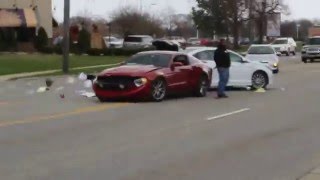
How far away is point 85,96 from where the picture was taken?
67.7ft

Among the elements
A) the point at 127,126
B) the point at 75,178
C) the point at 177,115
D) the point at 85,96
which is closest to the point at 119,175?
the point at 75,178

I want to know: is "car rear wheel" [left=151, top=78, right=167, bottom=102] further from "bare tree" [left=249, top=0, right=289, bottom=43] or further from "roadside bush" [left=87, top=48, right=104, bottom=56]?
"bare tree" [left=249, top=0, right=289, bottom=43]

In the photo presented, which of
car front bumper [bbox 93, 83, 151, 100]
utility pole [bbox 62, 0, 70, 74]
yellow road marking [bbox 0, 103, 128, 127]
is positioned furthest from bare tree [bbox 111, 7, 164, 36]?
yellow road marking [bbox 0, 103, 128, 127]

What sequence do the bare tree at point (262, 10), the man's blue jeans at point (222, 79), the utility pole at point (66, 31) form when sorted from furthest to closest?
the bare tree at point (262, 10) < the utility pole at point (66, 31) < the man's blue jeans at point (222, 79)

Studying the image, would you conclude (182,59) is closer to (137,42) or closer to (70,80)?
(70,80)

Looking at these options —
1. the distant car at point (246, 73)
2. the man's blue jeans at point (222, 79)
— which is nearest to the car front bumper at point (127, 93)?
the man's blue jeans at point (222, 79)

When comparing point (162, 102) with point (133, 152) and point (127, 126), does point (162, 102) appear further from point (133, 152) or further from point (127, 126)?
point (133, 152)

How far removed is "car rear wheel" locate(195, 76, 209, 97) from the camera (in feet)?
67.4

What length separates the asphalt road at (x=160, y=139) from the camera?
885 cm

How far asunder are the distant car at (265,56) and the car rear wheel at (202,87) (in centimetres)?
1498

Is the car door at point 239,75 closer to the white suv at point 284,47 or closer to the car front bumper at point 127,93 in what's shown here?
the car front bumper at point 127,93

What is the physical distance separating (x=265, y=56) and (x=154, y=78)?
19163mm

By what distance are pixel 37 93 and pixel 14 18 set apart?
31.4 metres

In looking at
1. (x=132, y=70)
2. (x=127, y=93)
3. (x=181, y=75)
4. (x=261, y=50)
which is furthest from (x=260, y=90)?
(x=261, y=50)
